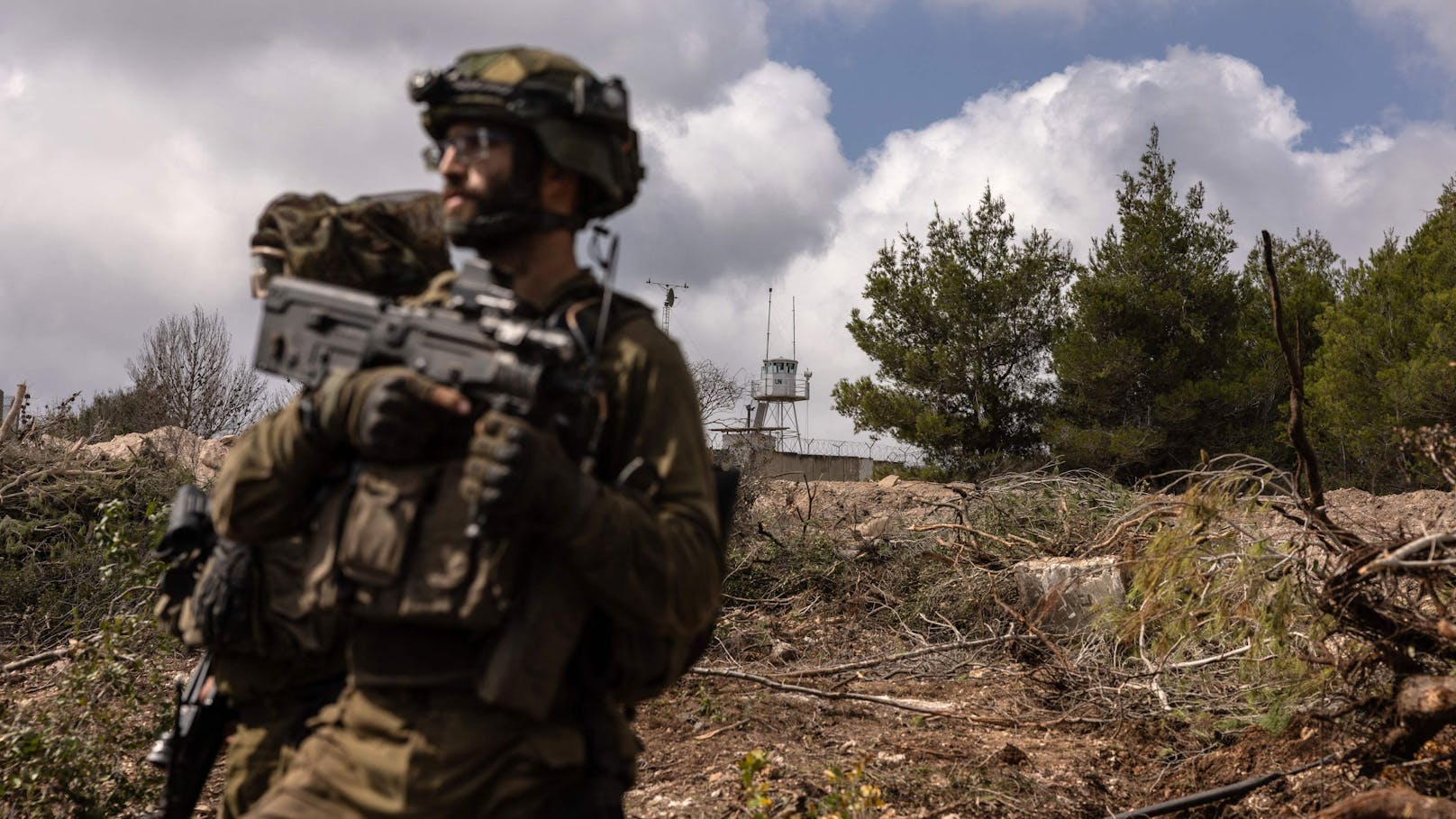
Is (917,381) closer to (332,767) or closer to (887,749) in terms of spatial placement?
(887,749)

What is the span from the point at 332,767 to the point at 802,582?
727 cm

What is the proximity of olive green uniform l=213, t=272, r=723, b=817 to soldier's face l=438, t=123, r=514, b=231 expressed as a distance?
12.6 inches

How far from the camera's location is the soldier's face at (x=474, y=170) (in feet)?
6.54

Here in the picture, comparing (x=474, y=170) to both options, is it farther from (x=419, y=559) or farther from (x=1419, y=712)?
(x=1419, y=712)

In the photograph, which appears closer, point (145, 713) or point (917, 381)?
point (145, 713)

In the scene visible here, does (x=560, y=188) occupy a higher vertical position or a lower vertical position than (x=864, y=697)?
higher

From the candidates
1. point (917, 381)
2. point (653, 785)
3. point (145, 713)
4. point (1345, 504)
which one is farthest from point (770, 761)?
point (917, 381)

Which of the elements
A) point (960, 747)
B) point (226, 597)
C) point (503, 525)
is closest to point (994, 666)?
point (960, 747)


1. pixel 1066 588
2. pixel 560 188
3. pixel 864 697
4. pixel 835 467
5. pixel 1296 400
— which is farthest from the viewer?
pixel 835 467

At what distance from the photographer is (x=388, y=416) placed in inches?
69.3

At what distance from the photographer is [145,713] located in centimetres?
609

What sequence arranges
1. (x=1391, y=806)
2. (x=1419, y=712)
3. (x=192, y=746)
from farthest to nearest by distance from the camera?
(x=1419, y=712) → (x=1391, y=806) → (x=192, y=746)

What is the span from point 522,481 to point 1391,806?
328 centimetres

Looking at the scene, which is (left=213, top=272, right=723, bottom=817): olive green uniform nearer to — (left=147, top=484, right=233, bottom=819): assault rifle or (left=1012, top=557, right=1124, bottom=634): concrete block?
(left=147, top=484, right=233, bottom=819): assault rifle
